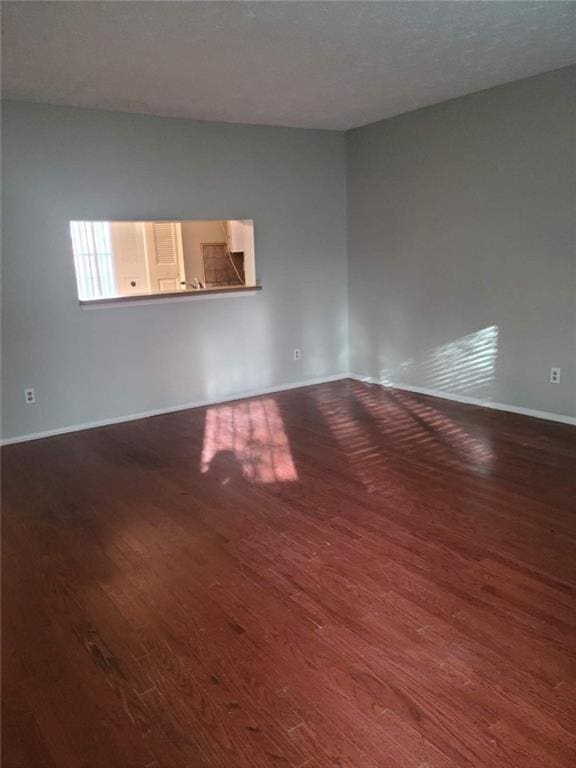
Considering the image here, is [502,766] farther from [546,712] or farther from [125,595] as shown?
[125,595]

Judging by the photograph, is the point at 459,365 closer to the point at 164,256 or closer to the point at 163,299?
the point at 163,299

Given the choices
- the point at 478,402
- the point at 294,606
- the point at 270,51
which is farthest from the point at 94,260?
the point at 294,606

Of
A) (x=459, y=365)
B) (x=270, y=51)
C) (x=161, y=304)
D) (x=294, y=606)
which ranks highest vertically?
(x=270, y=51)

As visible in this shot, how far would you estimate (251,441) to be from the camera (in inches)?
167

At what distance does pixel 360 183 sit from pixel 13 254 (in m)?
3.29

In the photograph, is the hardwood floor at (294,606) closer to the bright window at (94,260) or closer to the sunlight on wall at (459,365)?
the sunlight on wall at (459,365)

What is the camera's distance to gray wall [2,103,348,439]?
425 cm

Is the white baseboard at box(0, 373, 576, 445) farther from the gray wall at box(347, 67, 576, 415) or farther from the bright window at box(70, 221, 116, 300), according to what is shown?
the bright window at box(70, 221, 116, 300)

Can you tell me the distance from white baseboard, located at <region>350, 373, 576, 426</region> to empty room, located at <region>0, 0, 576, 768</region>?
0.04 m

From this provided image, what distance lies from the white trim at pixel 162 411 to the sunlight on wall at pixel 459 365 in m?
0.92

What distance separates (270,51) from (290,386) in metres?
3.26

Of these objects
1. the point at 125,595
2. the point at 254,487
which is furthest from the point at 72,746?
the point at 254,487

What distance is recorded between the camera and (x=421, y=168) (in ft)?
16.5

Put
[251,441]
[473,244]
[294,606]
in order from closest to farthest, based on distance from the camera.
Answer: [294,606]
[251,441]
[473,244]
